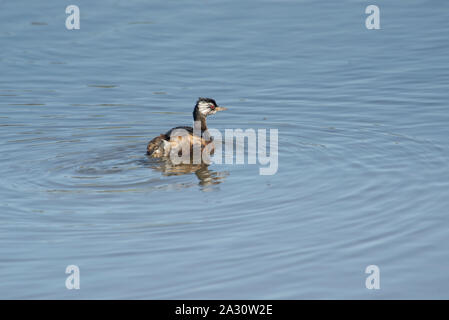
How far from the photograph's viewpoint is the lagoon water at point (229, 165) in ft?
26.8

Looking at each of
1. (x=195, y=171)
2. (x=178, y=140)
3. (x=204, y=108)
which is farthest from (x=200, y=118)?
(x=195, y=171)

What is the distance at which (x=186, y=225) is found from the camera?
934 centimetres

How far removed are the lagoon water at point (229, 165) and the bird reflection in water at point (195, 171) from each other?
1.9 inches

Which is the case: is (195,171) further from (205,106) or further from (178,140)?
(205,106)

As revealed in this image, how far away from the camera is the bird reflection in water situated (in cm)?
1124

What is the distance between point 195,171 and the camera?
1205cm

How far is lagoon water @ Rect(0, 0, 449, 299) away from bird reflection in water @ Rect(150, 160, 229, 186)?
0.05 meters

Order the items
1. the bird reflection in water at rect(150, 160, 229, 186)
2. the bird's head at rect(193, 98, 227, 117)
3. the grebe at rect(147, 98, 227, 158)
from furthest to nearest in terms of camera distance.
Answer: the bird's head at rect(193, 98, 227, 117), the grebe at rect(147, 98, 227, 158), the bird reflection in water at rect(150, 160, 229, 186)

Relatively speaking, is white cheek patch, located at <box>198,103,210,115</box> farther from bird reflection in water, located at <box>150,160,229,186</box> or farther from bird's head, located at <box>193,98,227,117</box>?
bird reflection in water, located at <box>150,160,229,186</box>

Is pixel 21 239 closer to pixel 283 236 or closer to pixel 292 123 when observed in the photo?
pixel 283 236

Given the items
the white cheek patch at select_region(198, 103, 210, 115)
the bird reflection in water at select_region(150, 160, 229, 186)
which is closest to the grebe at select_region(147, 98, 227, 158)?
the white cheek patch at select_region(198, 103, 210, 115)

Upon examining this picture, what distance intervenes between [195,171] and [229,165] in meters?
0.51

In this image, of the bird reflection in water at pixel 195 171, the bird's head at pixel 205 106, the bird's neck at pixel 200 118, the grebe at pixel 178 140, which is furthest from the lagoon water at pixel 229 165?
the bird's head at pixel 205 106

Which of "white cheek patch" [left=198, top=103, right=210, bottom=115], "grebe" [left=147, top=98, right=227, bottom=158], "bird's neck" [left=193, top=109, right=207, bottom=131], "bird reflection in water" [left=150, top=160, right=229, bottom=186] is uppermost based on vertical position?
"white cheek patch" [left=198, top=103, right=210, bottom=115]
